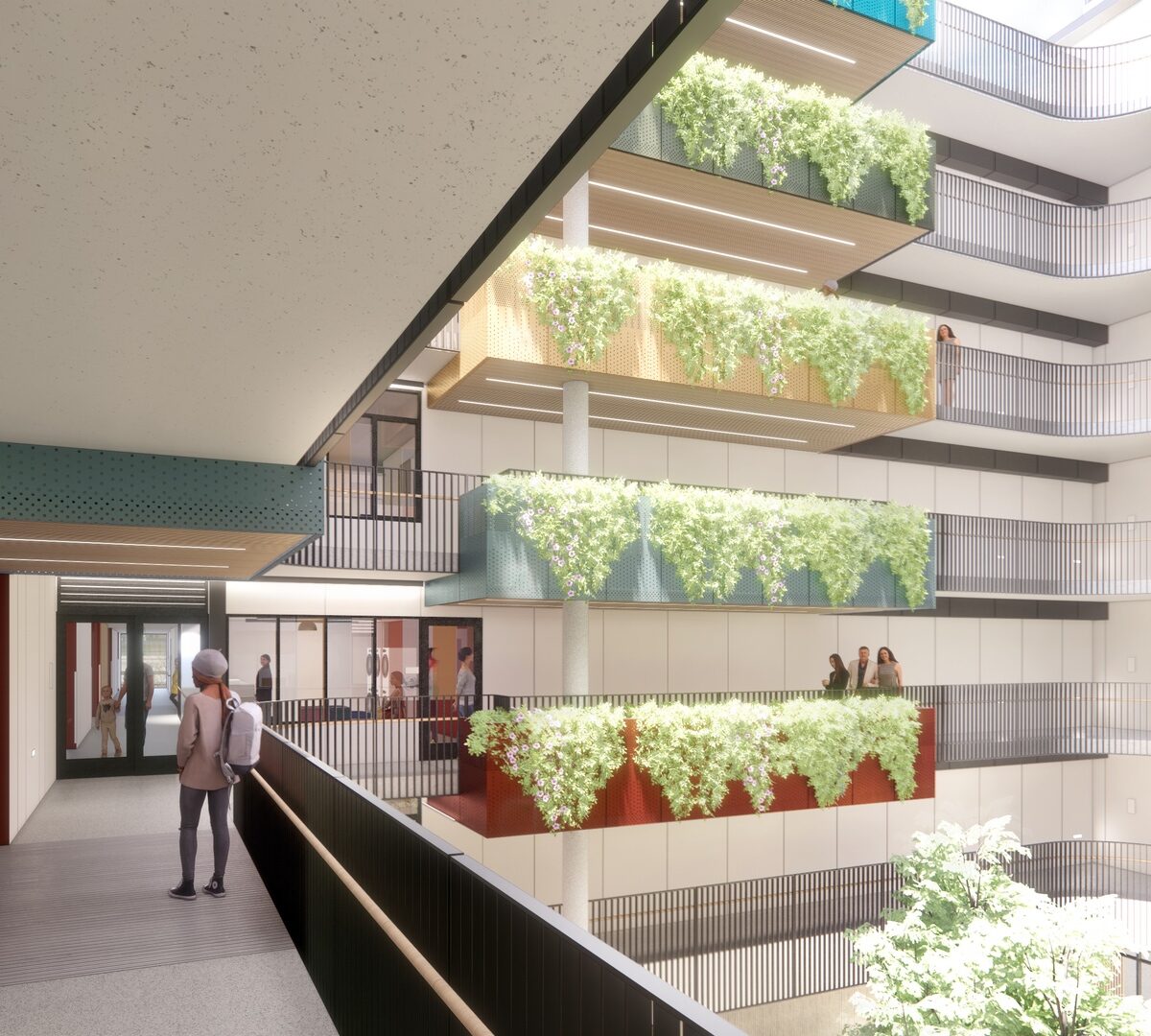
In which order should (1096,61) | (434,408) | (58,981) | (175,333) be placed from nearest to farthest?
(175,333), (58,981), (434,408), (1096,61)

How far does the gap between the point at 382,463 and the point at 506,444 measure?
220cm

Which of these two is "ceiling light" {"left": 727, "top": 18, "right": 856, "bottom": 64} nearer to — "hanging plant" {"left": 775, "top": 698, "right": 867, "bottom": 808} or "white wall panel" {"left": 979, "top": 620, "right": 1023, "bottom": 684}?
"hanging plant" {"left": 775, "top": 698, "right": 867, "bottom": 808}

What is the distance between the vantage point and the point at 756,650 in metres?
19.4

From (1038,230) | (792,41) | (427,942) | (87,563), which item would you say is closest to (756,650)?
(792,41)

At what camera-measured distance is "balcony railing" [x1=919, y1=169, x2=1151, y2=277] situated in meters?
20.6

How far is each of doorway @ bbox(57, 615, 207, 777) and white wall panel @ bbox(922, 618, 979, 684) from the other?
15.1 metres

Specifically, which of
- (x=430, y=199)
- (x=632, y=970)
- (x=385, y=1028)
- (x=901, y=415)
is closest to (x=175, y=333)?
(x=430, y=199)

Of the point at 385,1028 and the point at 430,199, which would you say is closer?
the point at 430,199

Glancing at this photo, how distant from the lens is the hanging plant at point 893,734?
1554 cm

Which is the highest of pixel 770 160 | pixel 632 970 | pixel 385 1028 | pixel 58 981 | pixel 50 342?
pixel 770 160

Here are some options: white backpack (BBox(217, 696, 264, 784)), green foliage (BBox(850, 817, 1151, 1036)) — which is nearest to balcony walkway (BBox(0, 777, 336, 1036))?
white backpack (BBox(217, 696, 264, 784))

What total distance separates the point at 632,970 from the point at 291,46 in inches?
85.5

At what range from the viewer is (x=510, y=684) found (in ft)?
56.2

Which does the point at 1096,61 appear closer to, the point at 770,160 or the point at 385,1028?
the point at 770,160
